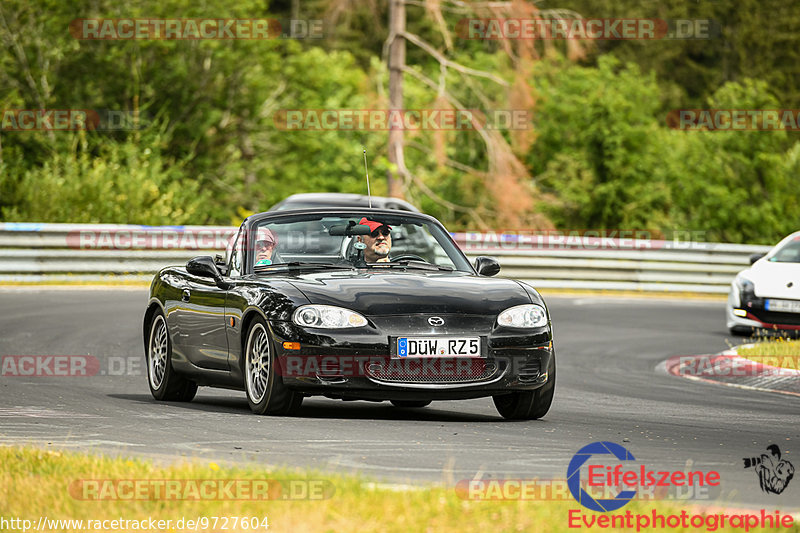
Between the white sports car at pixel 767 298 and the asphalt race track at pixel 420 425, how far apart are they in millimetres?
2801

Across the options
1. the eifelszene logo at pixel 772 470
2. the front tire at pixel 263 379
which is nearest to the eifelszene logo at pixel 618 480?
the eifelszene logo at pixel 772 470

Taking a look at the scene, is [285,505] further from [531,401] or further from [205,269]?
[205,269]

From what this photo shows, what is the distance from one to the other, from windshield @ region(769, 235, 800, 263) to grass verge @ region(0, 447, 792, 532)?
14695 millimetres

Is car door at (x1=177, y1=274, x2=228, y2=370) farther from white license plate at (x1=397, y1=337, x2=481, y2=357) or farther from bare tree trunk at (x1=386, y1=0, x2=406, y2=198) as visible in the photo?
bare tree trunk at (x1=386, y1=0, x2=406, y2=198)

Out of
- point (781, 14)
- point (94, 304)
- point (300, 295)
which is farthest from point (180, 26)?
point (781, 14)

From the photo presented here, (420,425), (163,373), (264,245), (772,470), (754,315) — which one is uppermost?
(264,245)

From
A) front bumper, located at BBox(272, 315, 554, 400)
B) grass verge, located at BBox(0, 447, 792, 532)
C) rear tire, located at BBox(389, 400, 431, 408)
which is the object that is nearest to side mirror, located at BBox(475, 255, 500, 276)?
rear tire, located at BBox(389, 400, 431, 408)

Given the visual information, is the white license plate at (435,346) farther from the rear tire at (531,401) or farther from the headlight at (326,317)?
the rear tire at (531,401)

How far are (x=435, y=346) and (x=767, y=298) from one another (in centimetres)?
1068

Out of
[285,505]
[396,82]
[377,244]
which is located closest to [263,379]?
[377,244]

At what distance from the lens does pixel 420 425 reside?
379 inches

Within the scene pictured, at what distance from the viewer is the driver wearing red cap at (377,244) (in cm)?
1081

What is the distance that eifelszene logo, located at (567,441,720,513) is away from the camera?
6.38 meters

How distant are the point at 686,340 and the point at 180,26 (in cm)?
2199
